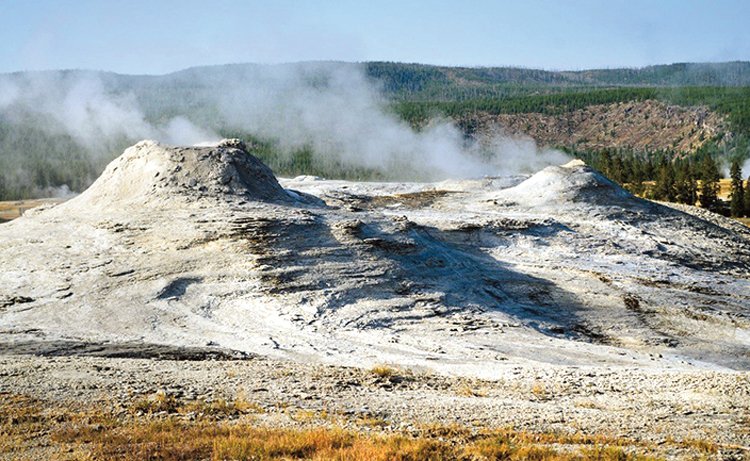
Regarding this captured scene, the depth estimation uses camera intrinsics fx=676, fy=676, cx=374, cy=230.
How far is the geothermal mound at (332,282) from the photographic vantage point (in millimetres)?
18000

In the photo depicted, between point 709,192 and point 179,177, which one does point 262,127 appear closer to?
point 709,192

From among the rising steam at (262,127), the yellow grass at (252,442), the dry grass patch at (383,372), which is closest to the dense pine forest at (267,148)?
the rising steam at (262,127)

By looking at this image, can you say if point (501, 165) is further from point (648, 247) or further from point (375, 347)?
Answer: point (375, 347)

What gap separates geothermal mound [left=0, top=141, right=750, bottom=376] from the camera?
18.0m

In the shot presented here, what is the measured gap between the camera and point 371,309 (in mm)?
19875

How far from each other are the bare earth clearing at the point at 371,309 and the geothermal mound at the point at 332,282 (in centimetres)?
8

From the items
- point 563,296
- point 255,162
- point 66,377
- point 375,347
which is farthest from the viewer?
point 255,162

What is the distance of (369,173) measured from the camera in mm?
138875

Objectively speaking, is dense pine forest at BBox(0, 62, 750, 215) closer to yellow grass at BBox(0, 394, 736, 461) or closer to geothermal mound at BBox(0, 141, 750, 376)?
geothermal mound at BBox(0, 141, 750, 376)

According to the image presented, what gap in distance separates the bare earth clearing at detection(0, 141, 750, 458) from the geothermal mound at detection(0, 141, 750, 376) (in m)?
0.08

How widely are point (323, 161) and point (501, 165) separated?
154ft

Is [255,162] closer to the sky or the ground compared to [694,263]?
closer to the sky

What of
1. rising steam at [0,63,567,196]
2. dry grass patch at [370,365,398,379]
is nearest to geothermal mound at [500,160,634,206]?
dry grass patch at [370,365,398,379]

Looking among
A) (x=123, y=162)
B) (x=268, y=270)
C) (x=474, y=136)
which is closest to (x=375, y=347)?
(x=268, y=270)
